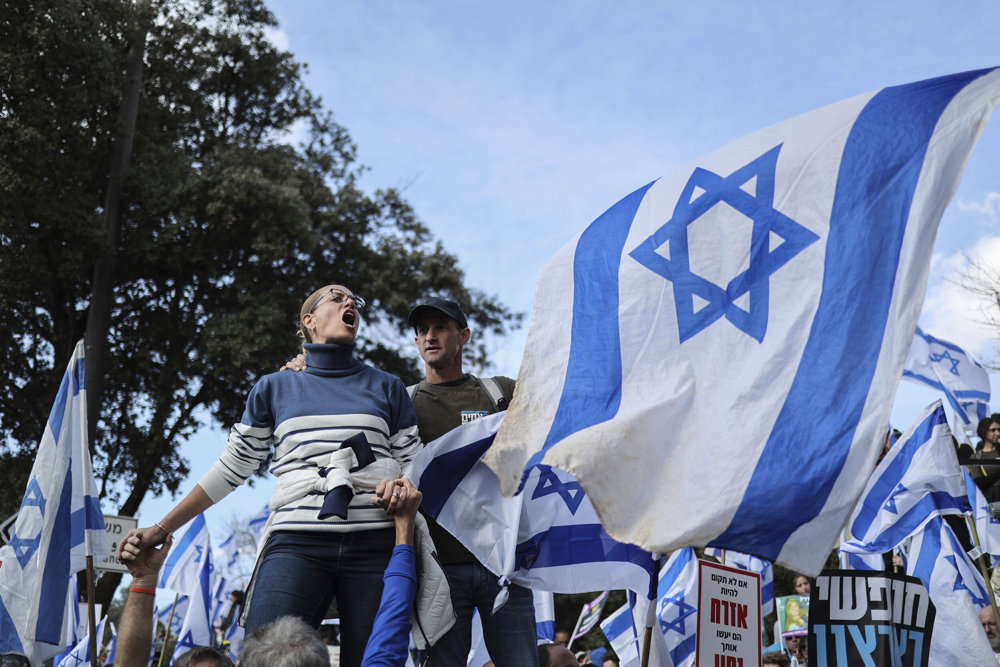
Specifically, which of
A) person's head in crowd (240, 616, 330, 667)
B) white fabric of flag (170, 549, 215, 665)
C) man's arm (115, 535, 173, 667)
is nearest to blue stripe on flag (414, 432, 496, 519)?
man's arm (115, 535, 173, 667)

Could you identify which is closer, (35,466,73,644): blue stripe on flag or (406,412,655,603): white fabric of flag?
(406,412,655,603): white fabric of flag

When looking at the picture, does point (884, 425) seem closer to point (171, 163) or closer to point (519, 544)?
point (519, 544)

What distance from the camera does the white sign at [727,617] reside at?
151 inches

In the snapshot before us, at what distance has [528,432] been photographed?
130 inches

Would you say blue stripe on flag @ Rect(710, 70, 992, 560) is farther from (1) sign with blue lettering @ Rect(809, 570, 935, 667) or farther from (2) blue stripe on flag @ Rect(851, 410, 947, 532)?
(2) blue stripe on flag @ Rect(851, 410, 947, 532)

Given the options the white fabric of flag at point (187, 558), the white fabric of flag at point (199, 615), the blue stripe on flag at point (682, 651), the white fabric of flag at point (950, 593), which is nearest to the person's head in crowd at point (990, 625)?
the white fabric of flag at point (950, 593)

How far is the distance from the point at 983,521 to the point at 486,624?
539 cm

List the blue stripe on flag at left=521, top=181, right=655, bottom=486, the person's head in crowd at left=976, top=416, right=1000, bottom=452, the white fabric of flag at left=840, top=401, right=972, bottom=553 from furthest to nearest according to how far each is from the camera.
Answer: the person's head in crowd at left=976, top=416, right=1000, bottom=452 → the white fabric of flag at left=840, top=401, right=972, bottom=553 → the blue stripe on flag at left=521, top=181, right=655, bottom=486

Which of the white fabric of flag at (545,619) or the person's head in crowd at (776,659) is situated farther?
the person's head in crowd at (776,659)

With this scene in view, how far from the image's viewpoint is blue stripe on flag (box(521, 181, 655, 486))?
3.26 metres

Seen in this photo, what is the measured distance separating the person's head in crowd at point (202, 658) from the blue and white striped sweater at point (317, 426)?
651 mm

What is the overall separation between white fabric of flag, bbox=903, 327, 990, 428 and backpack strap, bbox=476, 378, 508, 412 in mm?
8578

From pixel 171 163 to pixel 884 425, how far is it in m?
16.3

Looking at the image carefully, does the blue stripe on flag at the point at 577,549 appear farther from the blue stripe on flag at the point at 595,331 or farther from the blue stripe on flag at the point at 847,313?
the blue stripe on flag at the point at 847,313
